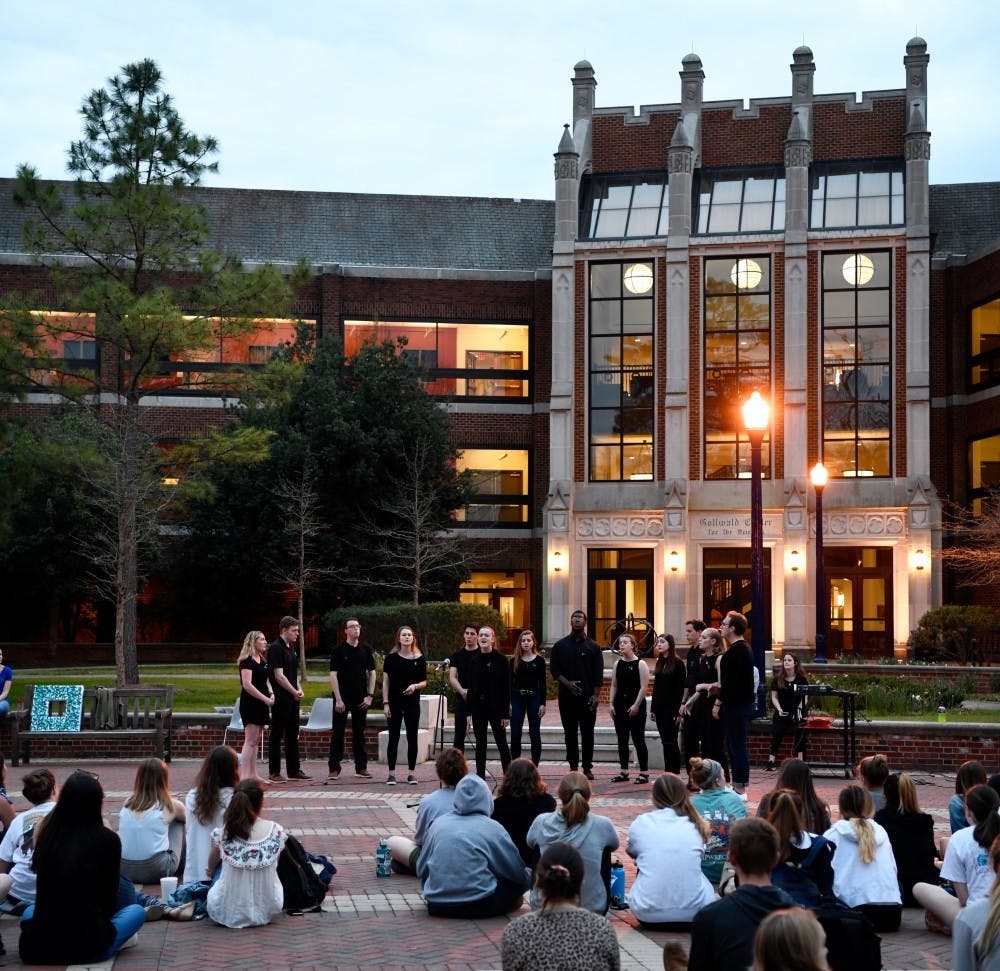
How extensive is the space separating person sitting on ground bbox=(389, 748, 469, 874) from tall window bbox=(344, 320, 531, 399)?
122ft

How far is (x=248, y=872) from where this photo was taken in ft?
30.4

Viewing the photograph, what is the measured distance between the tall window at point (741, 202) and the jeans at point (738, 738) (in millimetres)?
28534

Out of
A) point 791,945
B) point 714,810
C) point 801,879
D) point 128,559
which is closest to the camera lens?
point 791,945

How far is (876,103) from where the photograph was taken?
43.8 meters

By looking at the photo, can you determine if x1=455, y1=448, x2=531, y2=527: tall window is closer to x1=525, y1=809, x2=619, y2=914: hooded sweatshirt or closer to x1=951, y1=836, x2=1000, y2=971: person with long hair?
x1=525, y1=809, x2=619, y2=914: hooded sweatshirt

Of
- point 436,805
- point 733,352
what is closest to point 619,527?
point 733,352

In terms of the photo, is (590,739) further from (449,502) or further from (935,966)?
(449,502)

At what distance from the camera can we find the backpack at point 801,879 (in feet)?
25.5

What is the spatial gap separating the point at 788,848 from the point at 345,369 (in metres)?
37.2

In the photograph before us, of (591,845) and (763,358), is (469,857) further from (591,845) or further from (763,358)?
(763,358)

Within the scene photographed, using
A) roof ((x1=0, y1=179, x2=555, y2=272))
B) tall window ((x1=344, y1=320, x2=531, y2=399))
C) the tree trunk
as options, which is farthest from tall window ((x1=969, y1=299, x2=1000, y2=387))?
the tree trunk

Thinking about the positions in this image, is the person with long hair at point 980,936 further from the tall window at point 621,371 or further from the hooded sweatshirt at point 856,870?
the tall window at point 621,371

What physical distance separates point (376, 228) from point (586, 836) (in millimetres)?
43903

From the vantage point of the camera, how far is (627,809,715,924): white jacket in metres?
8.90
